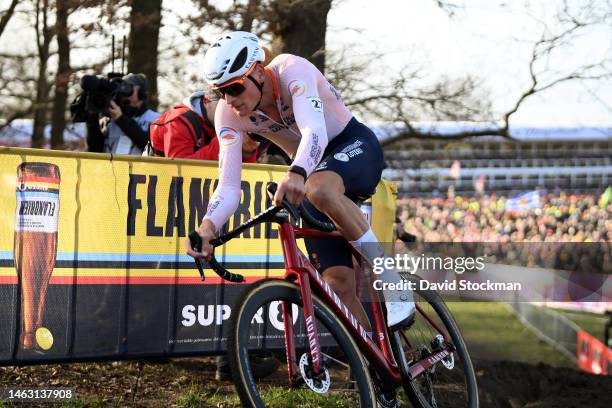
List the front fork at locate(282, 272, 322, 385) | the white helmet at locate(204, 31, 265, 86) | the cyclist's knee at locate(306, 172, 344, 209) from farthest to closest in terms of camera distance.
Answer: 1. the cyclist's knee at locate(306, 172, 344, 209)
2. the white helmet at locate(204, 31, 265, 86)
3. the front fork at locate(282, 272, 322, 385)

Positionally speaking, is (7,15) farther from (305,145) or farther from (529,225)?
(529,225)

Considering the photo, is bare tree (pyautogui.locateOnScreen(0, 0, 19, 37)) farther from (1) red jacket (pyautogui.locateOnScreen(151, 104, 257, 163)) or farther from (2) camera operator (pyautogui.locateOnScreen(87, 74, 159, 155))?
(1) red jacket (pyautogui.locateOnScreen(151, 104, 257, 163))

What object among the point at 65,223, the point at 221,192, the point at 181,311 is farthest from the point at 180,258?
the point at 221,192

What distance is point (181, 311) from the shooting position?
222 inches

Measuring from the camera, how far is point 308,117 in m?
3.81

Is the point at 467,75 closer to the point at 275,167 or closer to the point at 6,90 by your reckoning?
the point at 275,167

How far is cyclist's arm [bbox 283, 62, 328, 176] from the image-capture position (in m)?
3.66

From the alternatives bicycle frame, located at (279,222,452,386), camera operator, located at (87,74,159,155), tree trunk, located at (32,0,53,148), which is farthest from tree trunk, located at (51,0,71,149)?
bicycle frame, located at (279,222,452,386)

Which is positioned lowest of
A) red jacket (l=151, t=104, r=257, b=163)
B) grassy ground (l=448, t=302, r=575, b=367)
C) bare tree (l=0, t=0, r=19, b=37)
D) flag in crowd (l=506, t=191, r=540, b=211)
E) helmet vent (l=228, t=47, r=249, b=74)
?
grassy ground (l=448, t=302, r=575, b=367)

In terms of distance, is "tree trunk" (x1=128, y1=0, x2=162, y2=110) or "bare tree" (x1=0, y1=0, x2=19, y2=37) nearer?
"tree trunk" (x1=128, y1=0, x2=162, y2=110)

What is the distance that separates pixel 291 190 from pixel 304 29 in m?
6.35

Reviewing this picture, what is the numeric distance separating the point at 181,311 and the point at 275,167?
1252 mm

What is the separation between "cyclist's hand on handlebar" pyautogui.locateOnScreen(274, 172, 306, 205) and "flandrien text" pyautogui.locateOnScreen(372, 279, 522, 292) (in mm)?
883

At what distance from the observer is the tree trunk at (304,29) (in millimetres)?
9422
